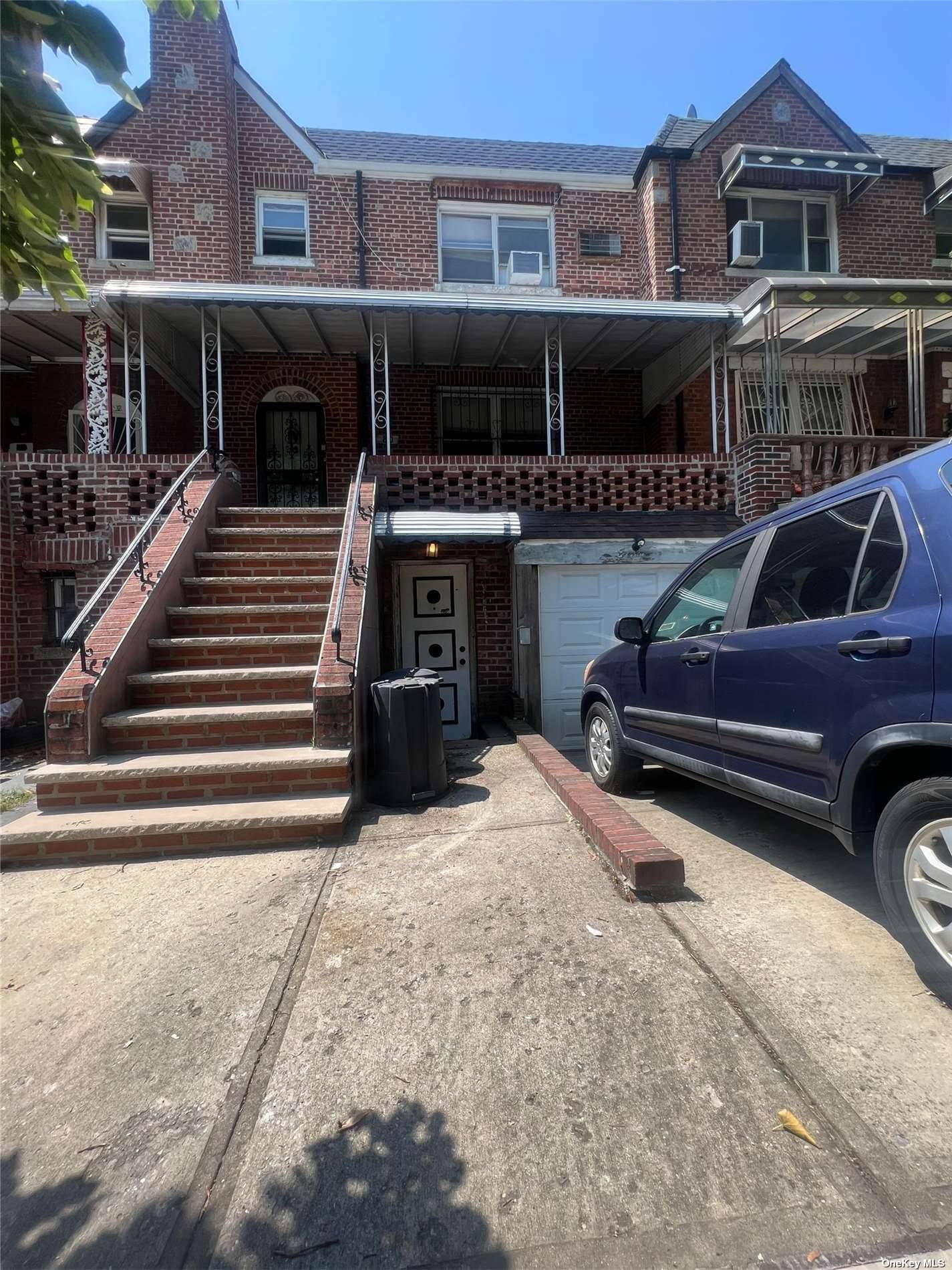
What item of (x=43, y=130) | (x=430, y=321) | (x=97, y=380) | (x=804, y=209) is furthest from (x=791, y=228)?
(x=43, y=130)

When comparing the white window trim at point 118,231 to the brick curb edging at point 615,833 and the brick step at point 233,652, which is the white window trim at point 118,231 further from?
the brick curb edging at point 615,833

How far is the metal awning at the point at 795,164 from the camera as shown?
1041 centimetres

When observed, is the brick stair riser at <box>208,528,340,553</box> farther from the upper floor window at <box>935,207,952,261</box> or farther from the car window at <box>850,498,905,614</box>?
the upper floor window at <box>935,207,952,261</box>

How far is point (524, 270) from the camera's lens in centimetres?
1084

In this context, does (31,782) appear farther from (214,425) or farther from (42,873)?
(214,425)

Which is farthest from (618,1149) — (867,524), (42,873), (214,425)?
(214,425)

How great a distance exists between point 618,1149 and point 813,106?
599 inches

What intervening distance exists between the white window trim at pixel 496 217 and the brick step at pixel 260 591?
23.1 feet

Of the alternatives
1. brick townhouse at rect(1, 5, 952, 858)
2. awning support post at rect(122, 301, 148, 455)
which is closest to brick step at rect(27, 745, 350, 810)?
brick townhouse at rect(1, 5, 952, 858)

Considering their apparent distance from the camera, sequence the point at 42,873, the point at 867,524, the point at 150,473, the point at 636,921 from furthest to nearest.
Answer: the point at 150,473
the point at 42,873
the point at 636,921
the point at 867,524

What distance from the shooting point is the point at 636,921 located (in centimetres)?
307

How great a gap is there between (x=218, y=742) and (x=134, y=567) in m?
2.68

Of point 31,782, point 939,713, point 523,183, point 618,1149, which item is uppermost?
point 523,183

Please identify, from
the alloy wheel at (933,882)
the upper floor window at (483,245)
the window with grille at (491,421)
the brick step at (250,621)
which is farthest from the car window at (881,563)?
the upper floor window at (483,245)
